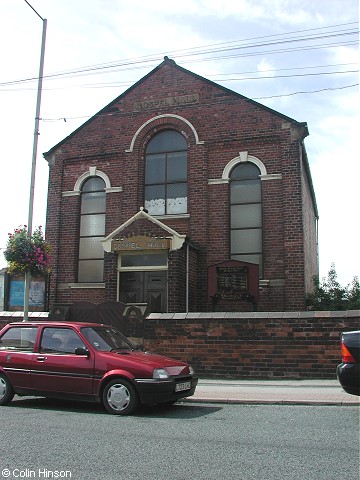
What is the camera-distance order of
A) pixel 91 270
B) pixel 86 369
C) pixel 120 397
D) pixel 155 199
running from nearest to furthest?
pixel 120 397, pixel 86 369, pixel 155 199, pixel 91 270

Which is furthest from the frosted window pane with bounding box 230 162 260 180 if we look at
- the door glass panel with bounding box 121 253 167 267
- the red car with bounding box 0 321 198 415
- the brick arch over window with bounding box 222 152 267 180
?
the red car with bounding box 0 321 198 415

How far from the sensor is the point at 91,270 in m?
18.9

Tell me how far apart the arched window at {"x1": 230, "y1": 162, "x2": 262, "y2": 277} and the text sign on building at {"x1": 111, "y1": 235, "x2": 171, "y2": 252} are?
8.87ft

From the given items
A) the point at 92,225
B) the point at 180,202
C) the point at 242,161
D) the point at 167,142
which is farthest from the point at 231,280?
the point at 92,225

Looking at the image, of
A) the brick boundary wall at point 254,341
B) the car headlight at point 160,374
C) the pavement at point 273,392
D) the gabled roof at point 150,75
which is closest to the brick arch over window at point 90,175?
the gabled roof at point 150,75

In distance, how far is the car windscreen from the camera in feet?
28.8

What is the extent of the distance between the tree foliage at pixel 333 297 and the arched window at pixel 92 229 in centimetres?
729

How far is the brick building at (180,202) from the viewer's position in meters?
16.4

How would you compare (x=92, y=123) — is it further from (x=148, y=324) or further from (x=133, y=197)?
(x=148, y=324)

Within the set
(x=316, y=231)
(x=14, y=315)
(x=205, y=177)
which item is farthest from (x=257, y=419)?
(x=316, y=231)

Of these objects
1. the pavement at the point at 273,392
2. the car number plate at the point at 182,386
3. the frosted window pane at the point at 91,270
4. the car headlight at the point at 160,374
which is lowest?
the pavement at the point at 273,392

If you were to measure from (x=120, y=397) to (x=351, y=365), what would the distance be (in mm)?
3781

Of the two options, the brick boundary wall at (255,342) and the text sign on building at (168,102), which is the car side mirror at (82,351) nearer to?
the brick boundary wall at (255,342)

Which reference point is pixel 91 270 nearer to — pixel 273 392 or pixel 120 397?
pixel 273 392
